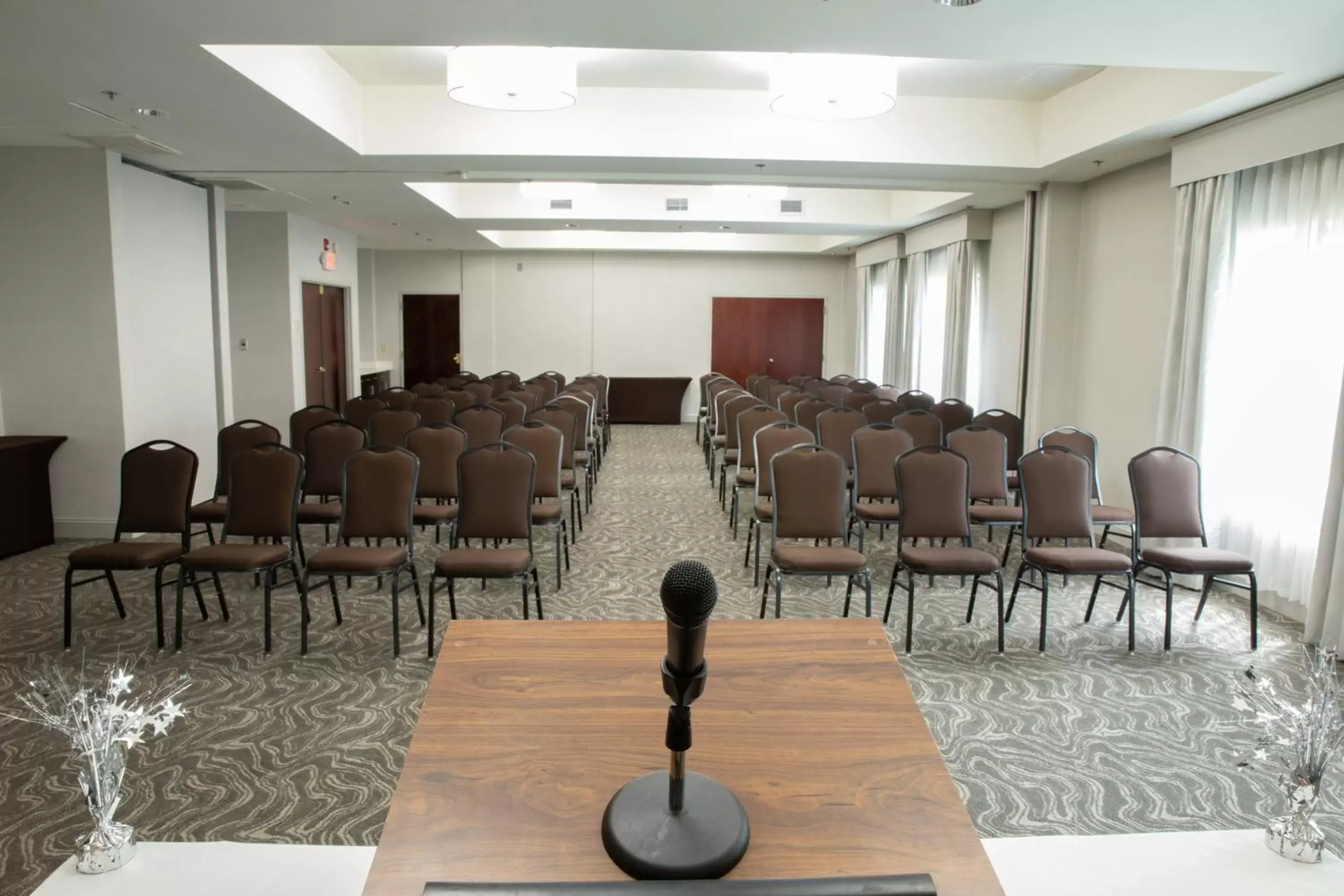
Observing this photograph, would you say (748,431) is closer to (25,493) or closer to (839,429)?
(839,429)

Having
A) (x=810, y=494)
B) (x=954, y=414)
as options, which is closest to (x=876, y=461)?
(x=810, y=494)

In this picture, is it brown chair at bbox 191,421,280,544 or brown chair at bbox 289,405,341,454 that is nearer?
brown chair at bbox 191,421,280,544

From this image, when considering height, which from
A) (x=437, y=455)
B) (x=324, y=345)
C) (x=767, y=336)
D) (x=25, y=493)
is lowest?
(x=25, y=493)

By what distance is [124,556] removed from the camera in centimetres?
495

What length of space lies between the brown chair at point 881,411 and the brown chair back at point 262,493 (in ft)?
17.1

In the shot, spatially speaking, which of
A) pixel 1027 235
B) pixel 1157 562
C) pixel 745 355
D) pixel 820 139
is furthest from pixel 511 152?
pixel 745 355

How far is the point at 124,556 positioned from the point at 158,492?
23.4 inches

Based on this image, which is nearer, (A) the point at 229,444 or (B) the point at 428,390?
(A) the point at 229,444

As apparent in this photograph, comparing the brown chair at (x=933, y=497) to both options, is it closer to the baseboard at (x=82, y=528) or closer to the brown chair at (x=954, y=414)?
the brown chair at (x=954, y=414)

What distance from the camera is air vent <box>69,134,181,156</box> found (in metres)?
6.76

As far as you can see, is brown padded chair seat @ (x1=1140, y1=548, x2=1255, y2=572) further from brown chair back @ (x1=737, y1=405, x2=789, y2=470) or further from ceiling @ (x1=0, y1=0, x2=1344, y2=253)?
brown chair back @ (x1=737, y1=405, x2=789, y2=470)

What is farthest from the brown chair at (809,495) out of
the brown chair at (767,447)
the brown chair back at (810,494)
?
the brown chair at (767,447)

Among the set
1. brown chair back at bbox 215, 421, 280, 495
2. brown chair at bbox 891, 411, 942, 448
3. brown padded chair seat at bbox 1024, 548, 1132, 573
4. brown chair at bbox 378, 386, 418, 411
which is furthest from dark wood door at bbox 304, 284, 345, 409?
brown padded chair seat at bbox 1024, 548, 1132, 573

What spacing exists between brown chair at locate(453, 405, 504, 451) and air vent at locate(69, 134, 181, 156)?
3153 millimetres
